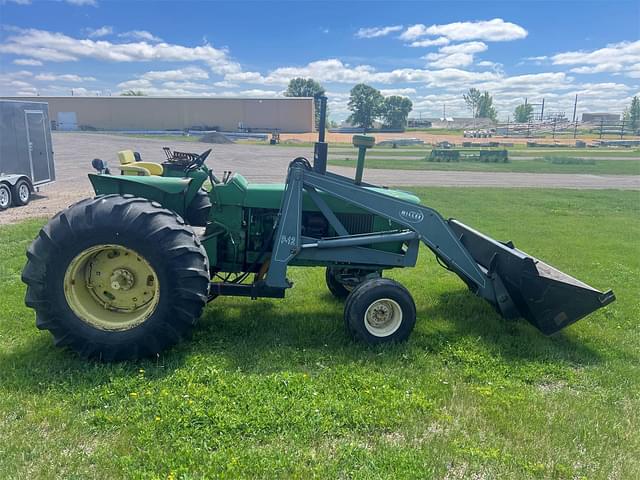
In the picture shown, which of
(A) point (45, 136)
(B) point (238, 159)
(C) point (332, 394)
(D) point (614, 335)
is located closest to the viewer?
(C) point (332, 394)

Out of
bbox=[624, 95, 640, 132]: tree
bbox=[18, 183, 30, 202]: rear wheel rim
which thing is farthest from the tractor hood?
bbox=[624, 95, 640, 132]: tree

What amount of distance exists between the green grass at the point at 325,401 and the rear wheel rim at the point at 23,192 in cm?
790

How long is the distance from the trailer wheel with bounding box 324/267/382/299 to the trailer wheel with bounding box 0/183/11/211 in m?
9.66

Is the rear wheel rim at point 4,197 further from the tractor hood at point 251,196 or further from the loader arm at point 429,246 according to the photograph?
the loader arm at point 429,246

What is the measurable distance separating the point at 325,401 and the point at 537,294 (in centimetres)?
237

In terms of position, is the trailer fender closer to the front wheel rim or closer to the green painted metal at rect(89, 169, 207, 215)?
the green painted metal at rect(89, 169, 207, 215)

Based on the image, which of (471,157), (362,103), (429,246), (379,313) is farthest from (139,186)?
(471,157)

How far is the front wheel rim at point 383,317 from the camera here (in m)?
4.38

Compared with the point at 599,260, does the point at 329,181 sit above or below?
above

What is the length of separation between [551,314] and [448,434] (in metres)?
1.96

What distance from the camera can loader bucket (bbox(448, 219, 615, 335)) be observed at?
432 centimetres

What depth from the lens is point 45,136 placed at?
1362cm

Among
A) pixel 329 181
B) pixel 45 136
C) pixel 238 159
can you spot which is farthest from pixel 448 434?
pixel 238 159

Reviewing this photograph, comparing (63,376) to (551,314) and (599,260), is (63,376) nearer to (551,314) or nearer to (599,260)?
(551,314)
